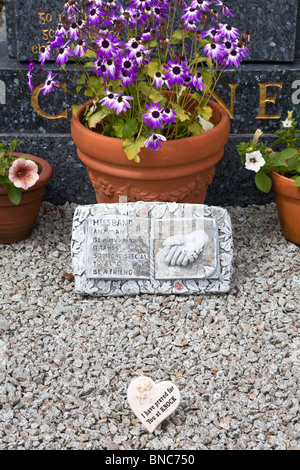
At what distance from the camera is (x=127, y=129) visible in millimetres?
2881

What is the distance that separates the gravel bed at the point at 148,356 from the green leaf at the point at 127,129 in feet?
2.25

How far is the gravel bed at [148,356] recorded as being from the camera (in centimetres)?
226

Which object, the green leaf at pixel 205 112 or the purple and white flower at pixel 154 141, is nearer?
the purple and white flower at pixel 154 141

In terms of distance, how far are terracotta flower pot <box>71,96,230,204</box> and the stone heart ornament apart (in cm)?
101

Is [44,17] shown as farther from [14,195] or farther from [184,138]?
[184,138]

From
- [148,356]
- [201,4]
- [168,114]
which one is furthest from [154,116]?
[148,356]

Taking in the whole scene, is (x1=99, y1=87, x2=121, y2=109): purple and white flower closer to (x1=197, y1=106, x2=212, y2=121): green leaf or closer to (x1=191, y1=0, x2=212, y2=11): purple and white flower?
(x1=197, y1=106, x2=212, y2=121): green leaf

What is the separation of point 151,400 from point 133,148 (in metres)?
1.07

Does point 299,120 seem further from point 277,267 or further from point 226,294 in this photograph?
point 226,294

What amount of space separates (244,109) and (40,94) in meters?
1.07

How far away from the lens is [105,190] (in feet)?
10.1

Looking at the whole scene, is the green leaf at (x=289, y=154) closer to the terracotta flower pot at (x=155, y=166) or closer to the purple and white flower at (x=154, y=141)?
the terracotta flower pot at (x=155, y=166)

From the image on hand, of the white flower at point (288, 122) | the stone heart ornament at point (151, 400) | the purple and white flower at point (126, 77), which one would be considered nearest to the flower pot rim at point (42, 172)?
the purple and white flower at point (126, 77)

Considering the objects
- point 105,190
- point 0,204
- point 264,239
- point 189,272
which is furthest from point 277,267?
point 0,204
